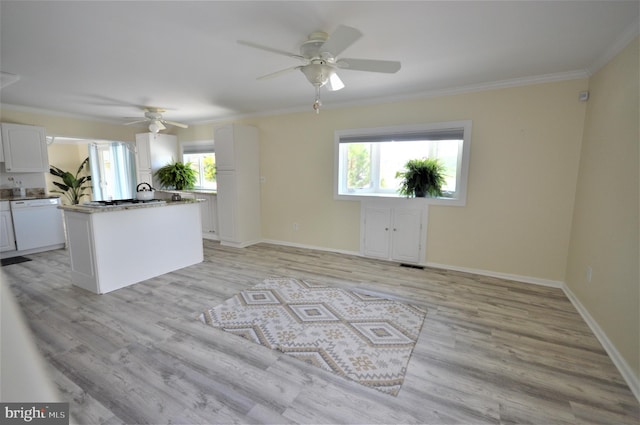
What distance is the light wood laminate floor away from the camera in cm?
160

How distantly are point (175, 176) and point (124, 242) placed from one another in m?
2.84

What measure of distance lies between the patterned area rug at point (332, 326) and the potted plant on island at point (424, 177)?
166cm

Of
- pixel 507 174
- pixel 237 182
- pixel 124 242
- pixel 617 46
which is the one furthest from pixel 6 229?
pixel 617 46

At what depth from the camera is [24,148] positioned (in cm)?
443

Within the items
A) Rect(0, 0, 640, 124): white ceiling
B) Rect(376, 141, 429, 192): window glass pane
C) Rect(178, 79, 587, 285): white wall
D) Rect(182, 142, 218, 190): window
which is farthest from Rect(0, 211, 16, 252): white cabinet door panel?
Rect(376, 141, 429, 192): window glass pane

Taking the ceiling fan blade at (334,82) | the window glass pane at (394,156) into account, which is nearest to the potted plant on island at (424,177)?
the window glass pane at (394,156)

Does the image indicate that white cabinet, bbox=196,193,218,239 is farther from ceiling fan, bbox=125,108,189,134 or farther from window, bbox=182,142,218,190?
ceiling fan, bbox=125,108,189,134

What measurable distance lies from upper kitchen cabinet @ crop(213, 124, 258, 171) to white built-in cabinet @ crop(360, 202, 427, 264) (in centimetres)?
226

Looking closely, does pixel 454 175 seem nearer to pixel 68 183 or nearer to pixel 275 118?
pixel 275 118

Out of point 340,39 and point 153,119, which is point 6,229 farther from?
point 340,39

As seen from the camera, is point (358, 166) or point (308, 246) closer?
point (358, 166)

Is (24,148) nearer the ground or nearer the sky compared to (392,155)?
nearer the sky

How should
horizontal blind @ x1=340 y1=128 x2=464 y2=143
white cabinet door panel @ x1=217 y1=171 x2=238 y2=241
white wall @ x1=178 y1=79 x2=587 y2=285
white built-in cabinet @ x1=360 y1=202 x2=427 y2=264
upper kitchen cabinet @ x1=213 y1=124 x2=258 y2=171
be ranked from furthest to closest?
white cabinet door panel @ x1=217 y1=171 x2=238 y2=241
upper kitchen cabinet @ x1=213 y1=124 x2=258 y2=171
white built-in cabinet @ x1=360 y1=202 x2=427 y2=264
horizontal blind @ x1=340 y1=128 x2=464 y2=143
white wall @ x1=178 y1=79 x2=587 y2=285

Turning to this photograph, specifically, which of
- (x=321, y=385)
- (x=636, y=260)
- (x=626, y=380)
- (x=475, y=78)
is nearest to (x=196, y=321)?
(x=321, y=385)
